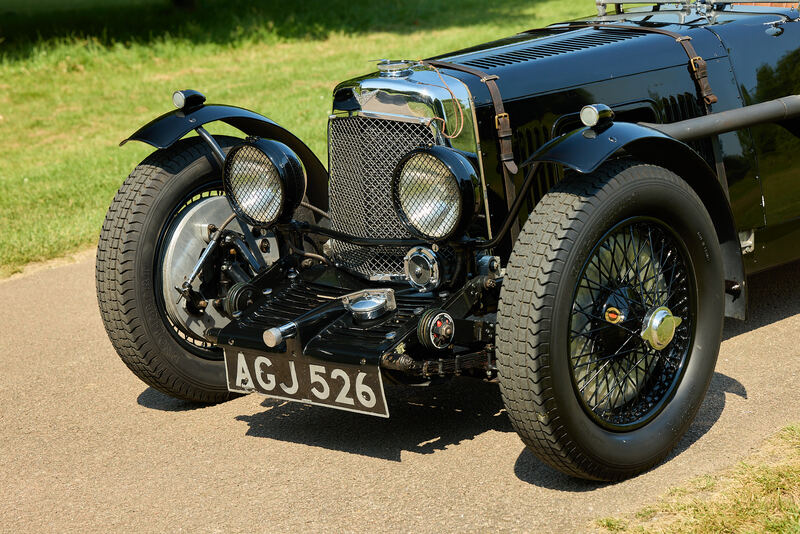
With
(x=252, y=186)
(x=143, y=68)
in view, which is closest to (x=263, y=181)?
(x=252, y=186)

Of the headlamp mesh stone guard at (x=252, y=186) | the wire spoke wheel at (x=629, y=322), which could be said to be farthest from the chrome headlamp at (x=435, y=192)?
the headlamp mesh stone guard at (x=252, y=186)

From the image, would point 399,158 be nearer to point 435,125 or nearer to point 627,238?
point 435,125

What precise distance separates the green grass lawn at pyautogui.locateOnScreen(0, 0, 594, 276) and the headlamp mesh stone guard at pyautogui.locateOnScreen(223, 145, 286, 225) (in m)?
3.45

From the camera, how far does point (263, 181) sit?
3973 millimetres

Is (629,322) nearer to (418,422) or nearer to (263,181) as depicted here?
(418,422)

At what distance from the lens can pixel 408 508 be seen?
3244mm

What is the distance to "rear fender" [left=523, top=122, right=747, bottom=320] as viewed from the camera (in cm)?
320

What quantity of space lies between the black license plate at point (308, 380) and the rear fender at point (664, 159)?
937mm

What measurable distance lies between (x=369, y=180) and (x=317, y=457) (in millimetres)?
1108

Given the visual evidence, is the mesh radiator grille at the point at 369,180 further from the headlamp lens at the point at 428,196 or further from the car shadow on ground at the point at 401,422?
the car shadow on ground at the point at 401,422

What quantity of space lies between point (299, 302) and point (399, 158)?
27.3 inches

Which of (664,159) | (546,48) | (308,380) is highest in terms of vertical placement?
(546,48)

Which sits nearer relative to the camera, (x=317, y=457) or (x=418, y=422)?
(x=317, y=457)

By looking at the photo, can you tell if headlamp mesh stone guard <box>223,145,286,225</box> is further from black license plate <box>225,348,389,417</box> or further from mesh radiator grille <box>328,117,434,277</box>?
black license plate <box>225,348,389,417</box>
